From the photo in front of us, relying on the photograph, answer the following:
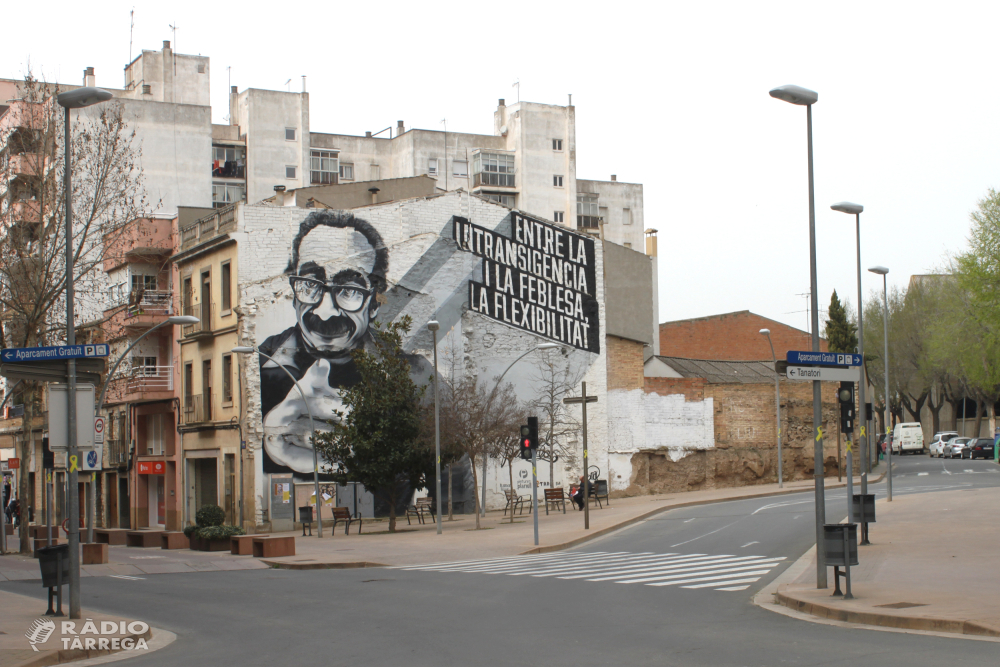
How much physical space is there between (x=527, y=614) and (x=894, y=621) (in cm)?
441

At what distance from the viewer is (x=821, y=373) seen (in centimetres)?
1459

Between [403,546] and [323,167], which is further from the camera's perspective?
[323,167]

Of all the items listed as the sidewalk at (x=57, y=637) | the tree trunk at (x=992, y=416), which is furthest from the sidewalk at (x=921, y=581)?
the tree trunk at (x=992, y=416)

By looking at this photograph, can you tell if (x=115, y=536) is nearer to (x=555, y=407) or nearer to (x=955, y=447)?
(x=555, y=407)

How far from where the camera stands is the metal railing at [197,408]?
41312 mm

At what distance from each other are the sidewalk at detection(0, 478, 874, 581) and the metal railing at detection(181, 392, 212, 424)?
322 inches

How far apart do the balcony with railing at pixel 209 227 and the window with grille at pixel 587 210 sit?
147ft

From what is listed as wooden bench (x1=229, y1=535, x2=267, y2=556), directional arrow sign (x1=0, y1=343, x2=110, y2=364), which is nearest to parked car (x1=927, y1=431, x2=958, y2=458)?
wooden bench (x1=229, y1=535, x2=267, y2=556)

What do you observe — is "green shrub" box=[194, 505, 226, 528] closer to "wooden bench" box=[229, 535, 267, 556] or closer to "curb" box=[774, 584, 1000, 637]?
"wooden bench" box=[229, 535, 267, 556]

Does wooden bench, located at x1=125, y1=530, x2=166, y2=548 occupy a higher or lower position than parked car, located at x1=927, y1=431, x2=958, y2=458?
higher

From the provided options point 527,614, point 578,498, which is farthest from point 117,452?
point 527,614

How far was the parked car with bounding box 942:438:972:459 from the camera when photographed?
68312 mm

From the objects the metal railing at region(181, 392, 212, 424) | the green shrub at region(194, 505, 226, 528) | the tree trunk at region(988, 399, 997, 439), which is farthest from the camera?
the tree trunk at region(988, 399, 997, 439)

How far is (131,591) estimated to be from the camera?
1819 centimetres
